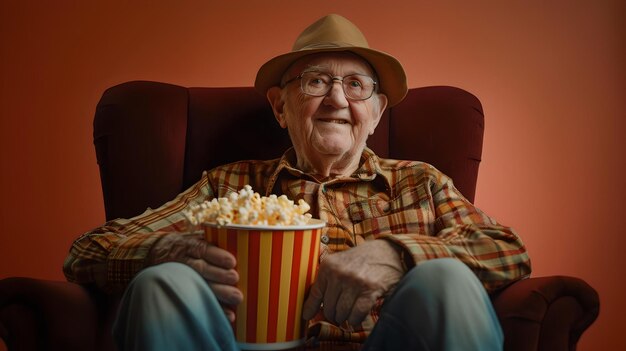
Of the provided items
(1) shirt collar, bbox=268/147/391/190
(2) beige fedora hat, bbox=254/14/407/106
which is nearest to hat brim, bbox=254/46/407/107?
(2) beige fedora hat, bbox=254/14/407/106

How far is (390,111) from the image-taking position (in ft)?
5.82

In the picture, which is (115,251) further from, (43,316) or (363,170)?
(363,170)

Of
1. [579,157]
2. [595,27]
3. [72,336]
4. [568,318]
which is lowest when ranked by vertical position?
[72,336]

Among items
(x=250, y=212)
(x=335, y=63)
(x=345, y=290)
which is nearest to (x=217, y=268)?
(x=250, y=212)

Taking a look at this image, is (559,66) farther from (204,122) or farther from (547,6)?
(204,122)

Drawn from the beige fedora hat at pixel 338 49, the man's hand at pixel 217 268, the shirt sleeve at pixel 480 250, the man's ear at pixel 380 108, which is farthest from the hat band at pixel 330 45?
the man's hand at pixel 217 268

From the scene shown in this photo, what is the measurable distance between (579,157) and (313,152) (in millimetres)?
1115

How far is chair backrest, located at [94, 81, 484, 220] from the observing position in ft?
5.35

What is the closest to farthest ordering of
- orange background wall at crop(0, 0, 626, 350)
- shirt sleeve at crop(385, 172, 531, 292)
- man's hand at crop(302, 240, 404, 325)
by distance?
1. man's hand at crop(302, 240, 404, 325)
2. shirt sleeve at crop(385, 172, 531, 292)
3. orange background wall at crop(0, 0, 626, 350)

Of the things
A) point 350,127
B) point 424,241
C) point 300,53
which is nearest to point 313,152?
point 350,127

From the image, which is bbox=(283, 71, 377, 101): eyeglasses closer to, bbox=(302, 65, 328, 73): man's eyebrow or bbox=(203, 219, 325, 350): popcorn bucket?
bbox=(302, 65, 328, 73): man's eyebrow

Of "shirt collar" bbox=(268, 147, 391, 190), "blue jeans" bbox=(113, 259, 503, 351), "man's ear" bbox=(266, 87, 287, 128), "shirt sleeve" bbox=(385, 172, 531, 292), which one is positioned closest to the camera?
"blue jeans" bbox=(113, 259, 503, 351)

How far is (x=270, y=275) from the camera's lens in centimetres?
101

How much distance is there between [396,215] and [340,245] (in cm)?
16
